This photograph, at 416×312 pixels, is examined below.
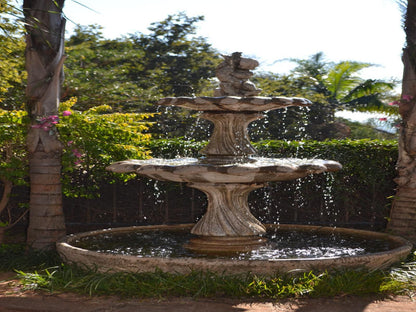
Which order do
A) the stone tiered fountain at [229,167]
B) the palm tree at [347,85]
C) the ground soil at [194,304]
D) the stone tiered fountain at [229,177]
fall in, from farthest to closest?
the palm tree at [347,85] → the stone tiered fountain at [229,167] → the stone tiered fountain at [229,177] → the ground soil at [194,304]

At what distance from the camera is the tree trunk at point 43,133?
8.23 meters

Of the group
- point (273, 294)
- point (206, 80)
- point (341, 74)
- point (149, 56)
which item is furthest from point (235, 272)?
point (341, 74)

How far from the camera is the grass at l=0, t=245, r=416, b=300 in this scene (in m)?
6.01

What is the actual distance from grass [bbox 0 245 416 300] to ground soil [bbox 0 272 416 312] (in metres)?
0.11

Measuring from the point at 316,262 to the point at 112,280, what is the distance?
7.24ft

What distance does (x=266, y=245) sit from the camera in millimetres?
7820

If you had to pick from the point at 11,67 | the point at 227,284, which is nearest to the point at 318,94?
the point at 11,67

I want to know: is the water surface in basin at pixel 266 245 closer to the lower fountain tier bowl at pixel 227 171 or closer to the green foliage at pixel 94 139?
the lower fountain tier bowl at pixel 227 171

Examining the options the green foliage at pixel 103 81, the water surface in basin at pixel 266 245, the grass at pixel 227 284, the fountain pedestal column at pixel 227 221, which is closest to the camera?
the grass at pixel 227 284

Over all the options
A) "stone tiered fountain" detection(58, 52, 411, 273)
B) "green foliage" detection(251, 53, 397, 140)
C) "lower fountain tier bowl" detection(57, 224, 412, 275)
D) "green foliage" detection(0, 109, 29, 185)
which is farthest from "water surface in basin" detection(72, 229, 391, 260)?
"green foliage" detection(251, 53, 397, 140)

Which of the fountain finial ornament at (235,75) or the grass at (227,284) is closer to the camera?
the grass at (227,284)

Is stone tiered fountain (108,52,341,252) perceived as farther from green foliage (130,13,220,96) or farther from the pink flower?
green foliage (130,13,220,96)

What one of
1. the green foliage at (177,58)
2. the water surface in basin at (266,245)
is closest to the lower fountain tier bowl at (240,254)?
the water surface in basin at (266,245)

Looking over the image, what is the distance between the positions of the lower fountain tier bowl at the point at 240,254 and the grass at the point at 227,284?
0.09 m
